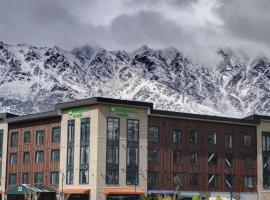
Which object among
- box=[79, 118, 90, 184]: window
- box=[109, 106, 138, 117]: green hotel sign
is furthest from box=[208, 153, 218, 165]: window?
box=[79, 118, 90, 184]: window

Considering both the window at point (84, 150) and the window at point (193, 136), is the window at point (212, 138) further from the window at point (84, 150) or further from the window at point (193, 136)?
the window at point (84, 150)

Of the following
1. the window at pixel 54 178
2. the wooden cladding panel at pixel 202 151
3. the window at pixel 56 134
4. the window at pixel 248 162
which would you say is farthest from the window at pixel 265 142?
the window at pixel 54 178

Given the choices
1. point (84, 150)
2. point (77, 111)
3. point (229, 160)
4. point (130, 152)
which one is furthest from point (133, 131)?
point (229, 160)

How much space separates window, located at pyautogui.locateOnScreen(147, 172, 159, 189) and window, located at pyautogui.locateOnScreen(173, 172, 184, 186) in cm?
344

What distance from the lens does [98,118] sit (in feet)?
387

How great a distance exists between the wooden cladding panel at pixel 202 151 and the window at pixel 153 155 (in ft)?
2.09

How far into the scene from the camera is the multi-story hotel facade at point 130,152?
118500mm

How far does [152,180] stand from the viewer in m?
122

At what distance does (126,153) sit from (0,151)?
2963cm

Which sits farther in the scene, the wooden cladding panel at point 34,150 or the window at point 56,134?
the wooden cladding panel at point 34,150

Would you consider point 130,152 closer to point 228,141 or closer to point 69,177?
point 69,177

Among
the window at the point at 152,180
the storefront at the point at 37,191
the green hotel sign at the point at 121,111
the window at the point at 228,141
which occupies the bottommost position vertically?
the storefront at the point at 37,191

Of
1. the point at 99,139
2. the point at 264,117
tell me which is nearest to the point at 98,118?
the point at 99,139

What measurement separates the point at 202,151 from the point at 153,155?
966 centimetres
